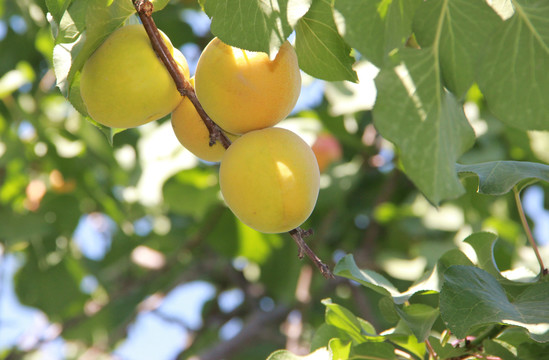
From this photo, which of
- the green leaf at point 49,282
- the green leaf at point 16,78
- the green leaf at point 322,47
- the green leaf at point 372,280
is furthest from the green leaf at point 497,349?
the green leaf at point 49,282

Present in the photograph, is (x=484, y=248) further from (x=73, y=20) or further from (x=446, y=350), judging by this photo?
(x=73, y=20)

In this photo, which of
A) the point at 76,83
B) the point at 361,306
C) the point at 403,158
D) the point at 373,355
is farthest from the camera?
the point at 361,306

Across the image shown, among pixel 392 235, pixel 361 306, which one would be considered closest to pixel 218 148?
pixel 361 306

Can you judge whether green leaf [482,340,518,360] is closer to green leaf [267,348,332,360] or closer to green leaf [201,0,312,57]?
green leaf [267,348,332,360]

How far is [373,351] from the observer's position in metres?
1.10

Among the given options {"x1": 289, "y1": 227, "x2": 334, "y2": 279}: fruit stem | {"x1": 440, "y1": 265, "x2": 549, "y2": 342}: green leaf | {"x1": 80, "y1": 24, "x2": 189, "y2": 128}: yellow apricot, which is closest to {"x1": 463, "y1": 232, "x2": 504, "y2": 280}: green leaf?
{"x1": 440, "y1": 265, "x2": 549, "y2": 342}: green leaf

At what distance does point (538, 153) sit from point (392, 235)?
2.86 ft

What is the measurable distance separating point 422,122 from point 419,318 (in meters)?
0.48

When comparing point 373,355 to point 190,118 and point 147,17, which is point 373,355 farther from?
point 147,17

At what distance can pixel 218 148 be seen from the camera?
3.39 ft

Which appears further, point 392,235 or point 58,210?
point 392,235

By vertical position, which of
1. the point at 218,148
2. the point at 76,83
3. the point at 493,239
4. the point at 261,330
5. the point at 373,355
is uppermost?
the point at 76,83

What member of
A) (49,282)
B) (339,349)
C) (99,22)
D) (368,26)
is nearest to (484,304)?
(339,349)

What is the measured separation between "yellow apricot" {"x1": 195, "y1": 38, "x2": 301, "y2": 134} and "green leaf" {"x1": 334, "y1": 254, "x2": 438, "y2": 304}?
0.27 meters
